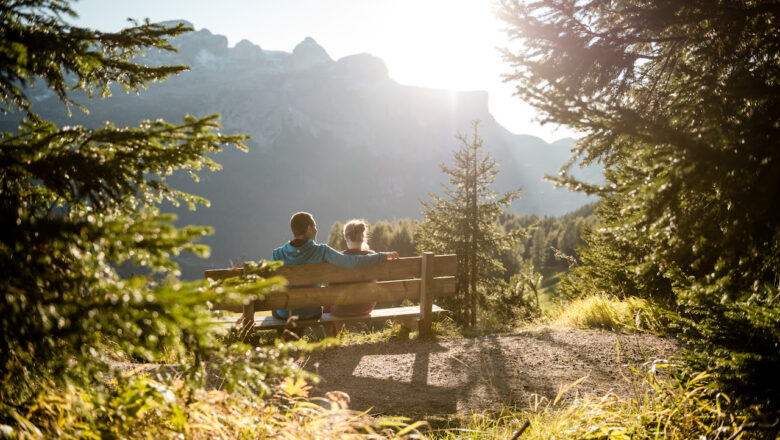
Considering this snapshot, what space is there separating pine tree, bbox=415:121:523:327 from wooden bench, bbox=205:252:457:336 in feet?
28.2

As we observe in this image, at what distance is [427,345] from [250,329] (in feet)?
8.40

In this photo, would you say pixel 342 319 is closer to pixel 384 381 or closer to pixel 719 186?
pixel 384 381

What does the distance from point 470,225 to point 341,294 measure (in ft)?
34.0

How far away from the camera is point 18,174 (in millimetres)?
1671

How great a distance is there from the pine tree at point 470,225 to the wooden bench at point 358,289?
339 inches

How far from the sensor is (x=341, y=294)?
5184mm

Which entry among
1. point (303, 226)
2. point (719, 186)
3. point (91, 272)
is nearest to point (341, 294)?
point (303, 226)

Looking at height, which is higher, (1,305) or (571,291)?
(1,305)

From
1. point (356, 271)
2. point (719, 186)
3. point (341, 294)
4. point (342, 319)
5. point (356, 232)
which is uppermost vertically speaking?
point (719, 186)

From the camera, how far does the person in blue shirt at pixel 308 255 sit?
5246 millimetres

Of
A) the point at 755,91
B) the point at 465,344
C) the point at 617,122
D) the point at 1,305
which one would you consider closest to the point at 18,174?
the point at 1,305

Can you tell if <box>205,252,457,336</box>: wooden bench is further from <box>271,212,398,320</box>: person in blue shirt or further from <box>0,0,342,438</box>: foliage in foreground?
<box>0,0,342,438</box>: foliage in foreground

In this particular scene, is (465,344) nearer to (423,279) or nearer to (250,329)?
(423,279)

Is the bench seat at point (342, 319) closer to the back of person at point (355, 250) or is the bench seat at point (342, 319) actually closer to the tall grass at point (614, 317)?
the back of person at point (355, 250)
